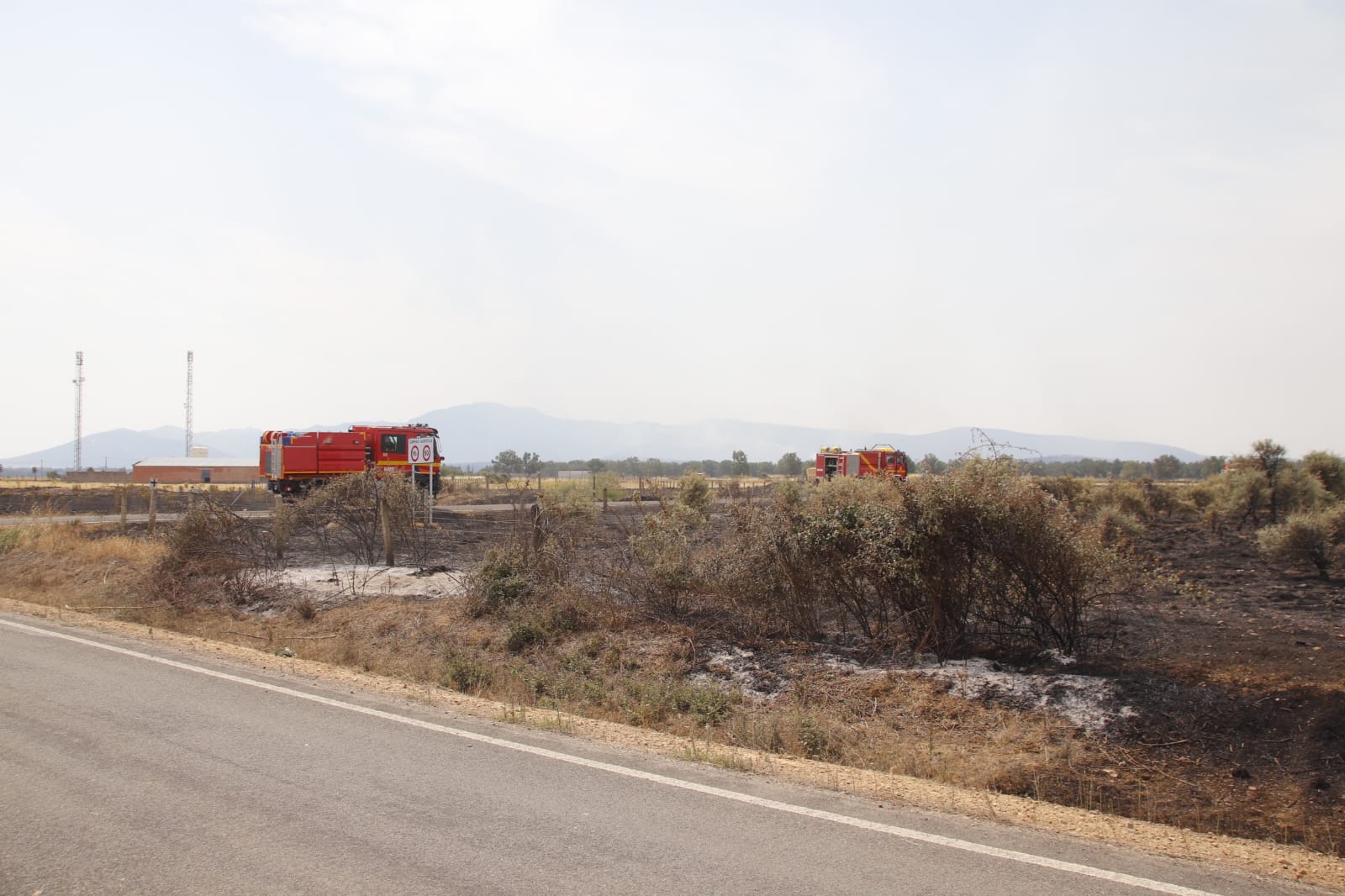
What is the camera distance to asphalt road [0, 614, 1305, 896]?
4.27 meters

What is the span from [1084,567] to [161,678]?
31.0ft

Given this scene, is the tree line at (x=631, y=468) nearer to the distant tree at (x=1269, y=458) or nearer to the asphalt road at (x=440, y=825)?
the distant tree at (x=1269, y=458)

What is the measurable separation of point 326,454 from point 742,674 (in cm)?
3318

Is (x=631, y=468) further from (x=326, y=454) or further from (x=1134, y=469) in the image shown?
(x=326, y=454)

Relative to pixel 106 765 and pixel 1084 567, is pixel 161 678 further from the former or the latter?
pixel 1084 567

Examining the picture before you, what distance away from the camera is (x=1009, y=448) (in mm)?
9562

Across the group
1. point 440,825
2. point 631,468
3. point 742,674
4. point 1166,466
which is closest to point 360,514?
point 742,674

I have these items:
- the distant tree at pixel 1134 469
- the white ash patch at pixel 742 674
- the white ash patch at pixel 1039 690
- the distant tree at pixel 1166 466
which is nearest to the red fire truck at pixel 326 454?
the white ash patch at pixel 742 674

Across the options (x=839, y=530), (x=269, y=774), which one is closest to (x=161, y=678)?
(x=269, y=774)

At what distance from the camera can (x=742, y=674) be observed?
966 centimetres

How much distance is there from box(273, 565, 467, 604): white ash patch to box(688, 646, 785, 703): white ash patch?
5.02 m

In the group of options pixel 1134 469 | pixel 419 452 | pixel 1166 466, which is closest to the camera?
pixel 419 452

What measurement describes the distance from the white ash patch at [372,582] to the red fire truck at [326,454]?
21153 millimetres

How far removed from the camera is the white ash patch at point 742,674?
29.9ft
